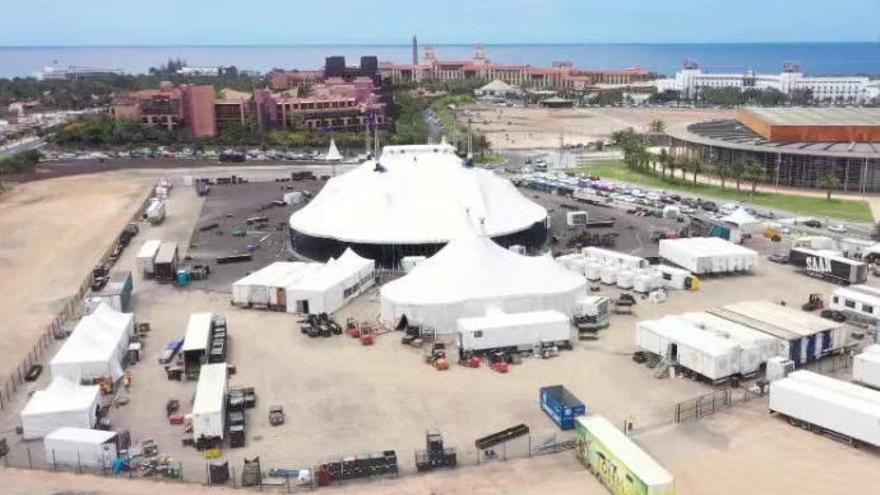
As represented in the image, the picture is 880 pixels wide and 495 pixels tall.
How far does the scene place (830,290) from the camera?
143ft

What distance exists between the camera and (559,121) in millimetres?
148875

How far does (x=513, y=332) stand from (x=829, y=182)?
153 feet

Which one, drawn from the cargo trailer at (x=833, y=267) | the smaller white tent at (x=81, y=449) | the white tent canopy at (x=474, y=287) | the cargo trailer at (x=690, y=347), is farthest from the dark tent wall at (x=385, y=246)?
the smaller white tent at (x=81, y=449)

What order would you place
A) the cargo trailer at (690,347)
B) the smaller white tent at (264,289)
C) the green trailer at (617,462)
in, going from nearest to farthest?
the green trailer at (617,462)
the cargo trailer at (690,347)
the smaller white tent at (264,289)

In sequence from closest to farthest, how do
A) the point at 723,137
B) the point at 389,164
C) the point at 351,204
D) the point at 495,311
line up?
the point at 495,311 → the point at 351,204 → the point at 389,164 → the point at 723,137

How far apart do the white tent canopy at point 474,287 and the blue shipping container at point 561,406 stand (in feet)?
27.2

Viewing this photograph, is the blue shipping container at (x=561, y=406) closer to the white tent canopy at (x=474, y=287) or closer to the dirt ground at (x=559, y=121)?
the white tent canopy at (x=474, y=287)

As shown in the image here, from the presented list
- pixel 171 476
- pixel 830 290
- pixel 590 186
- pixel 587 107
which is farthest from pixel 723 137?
pixel 587 107

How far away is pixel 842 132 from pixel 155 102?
88.4 metres

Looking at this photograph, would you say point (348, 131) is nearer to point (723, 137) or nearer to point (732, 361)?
point (723, 137)

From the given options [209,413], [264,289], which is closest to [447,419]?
[209,413]

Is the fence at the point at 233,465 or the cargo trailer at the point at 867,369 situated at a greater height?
the cargo trailer at the point at 867,369

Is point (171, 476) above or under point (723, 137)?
under

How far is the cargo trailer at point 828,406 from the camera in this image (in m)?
25.5
